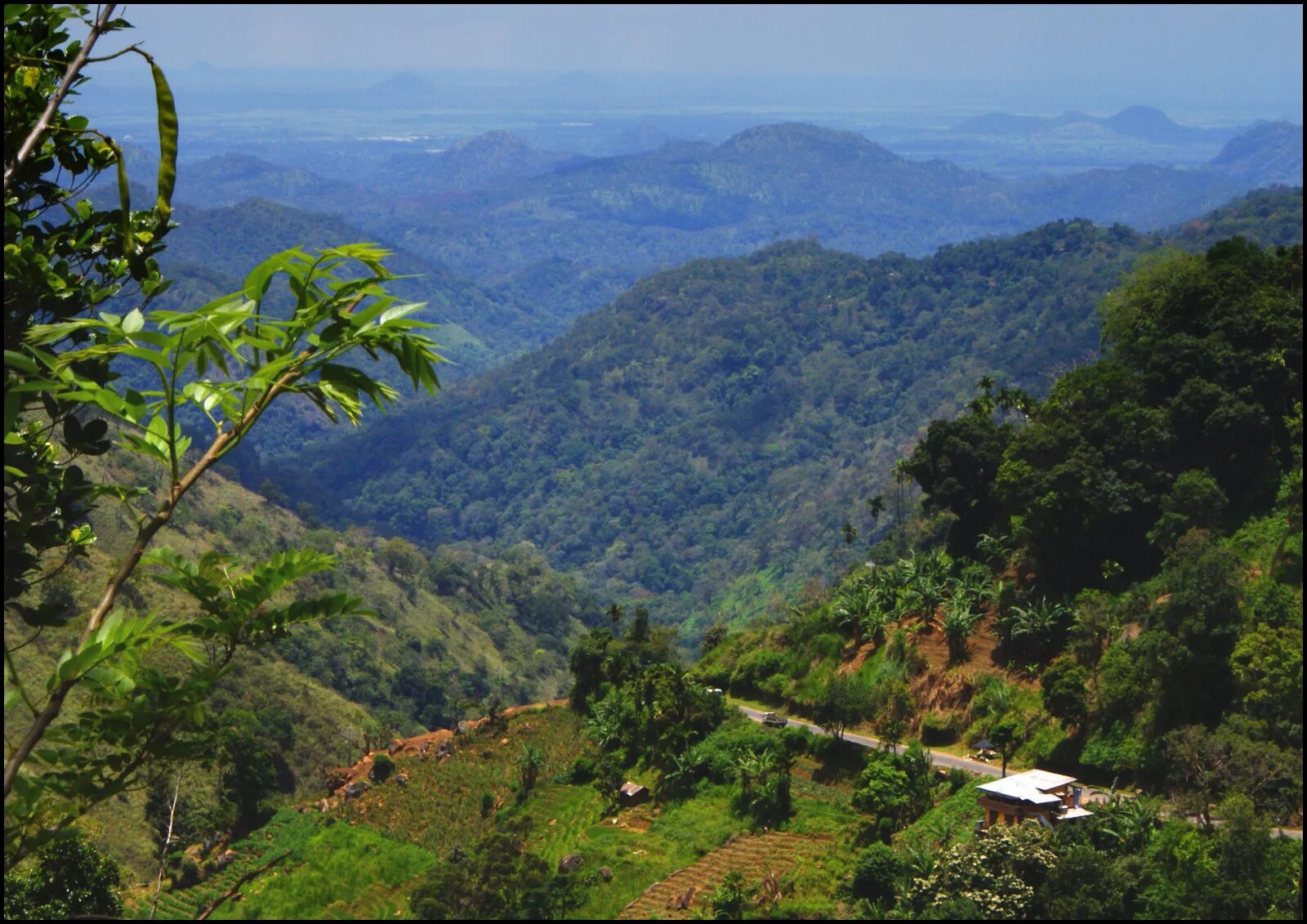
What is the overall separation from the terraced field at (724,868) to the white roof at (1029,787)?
171 inches

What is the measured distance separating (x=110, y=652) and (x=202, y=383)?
745 mm

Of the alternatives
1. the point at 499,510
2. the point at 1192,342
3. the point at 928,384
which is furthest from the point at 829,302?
Answer: the point at 1192,342

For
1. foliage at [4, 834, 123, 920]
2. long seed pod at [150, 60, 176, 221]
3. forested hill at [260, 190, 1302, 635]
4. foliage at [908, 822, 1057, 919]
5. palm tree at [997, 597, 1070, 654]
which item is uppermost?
long seed pod at [150, 60, 176, 221]

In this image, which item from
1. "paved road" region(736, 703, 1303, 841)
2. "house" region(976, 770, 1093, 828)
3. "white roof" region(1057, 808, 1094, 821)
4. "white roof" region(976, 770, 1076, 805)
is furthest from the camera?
"white roof" region(976, 770, 1076, 805)

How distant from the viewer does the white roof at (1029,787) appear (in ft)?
87.5

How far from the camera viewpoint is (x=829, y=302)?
16375 centimetres

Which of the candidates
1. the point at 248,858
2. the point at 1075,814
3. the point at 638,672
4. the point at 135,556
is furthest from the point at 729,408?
the point at 135,556

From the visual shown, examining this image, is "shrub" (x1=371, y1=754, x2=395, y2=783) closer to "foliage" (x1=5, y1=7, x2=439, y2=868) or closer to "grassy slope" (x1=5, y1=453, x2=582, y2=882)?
"grassy slope" (x1=5, y1=453, x2=582, y2=882)

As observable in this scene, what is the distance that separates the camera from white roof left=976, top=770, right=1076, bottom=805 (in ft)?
87.5

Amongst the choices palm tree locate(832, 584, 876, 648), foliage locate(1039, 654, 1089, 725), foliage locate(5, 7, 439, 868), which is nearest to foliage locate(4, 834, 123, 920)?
foliage locate(1039, 654, 1089, 725)

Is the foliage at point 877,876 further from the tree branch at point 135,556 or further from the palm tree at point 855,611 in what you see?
the tree branch at point 135,556

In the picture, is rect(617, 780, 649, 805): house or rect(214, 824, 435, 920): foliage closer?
rect(214, 824, 435, 920): foliage

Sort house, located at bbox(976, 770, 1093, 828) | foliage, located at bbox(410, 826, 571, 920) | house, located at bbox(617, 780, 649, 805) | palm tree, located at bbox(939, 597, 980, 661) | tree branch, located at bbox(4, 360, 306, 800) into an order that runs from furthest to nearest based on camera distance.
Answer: palm tree, located at bbox(939, 597, 980, 661), house, located at bbox(617, 780, 649, 805), foliage, located at bbox(410, 826, 571, 920), house, located at bbox(976, 770, 1093, 828), tree branch, located at bbox(4, 360, 306, 800)

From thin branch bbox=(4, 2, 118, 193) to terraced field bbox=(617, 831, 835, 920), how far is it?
2483 centimetres
